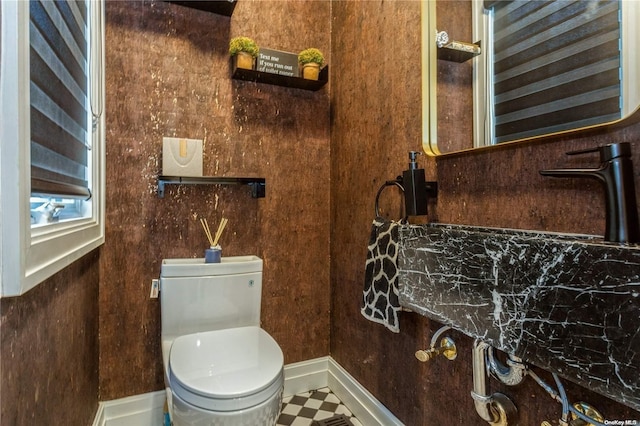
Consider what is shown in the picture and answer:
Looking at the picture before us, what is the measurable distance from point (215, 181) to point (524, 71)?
1.34m

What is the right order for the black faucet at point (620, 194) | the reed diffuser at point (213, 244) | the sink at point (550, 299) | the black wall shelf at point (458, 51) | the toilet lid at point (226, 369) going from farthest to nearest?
the reed diffuser at point (213, 244) < the black wall shelf at point (458, 51) < the toilet lid at point (226, 369) < the black faucet at point (620, 194) < the sink at point (550, 299)

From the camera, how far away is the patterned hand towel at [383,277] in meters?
1.32

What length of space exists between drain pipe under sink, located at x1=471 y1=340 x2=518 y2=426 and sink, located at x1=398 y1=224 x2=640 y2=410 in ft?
0.46

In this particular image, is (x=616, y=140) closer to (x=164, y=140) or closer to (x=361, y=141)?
(x=361, y=141)

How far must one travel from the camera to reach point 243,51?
1710mm

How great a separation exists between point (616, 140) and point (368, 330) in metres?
1.27

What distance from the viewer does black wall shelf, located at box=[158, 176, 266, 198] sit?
1.62m

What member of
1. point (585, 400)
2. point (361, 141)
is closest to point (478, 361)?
point (585, 400)

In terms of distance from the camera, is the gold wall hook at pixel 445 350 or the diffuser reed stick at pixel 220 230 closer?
the gold wall hook at pixel 445 350

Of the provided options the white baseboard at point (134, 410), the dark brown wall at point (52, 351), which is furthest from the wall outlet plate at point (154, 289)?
the white baseboard at point (134, 410)

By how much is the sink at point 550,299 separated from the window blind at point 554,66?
0.32 metres

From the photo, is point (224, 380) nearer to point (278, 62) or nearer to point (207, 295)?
point (207, 295)

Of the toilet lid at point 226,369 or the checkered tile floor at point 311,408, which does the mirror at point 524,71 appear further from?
the checkered tile floor at point 311,408

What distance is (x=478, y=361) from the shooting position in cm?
98
